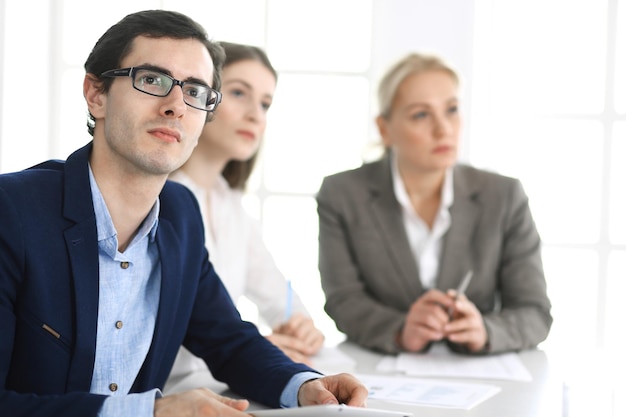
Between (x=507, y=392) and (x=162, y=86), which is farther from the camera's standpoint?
(x=507, y=392)

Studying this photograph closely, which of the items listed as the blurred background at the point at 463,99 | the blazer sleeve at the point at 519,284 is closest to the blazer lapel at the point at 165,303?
the blazer sleeve at the point at 519,284

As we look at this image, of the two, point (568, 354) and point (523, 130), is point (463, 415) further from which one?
point (523, 130)

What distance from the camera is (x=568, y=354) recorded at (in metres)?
2.37

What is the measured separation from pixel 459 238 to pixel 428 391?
2.81 ft

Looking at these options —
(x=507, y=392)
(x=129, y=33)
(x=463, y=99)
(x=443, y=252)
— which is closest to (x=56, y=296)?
(x=129, y=33)

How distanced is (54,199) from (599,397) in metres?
1.29

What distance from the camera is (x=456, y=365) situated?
82.1 inches

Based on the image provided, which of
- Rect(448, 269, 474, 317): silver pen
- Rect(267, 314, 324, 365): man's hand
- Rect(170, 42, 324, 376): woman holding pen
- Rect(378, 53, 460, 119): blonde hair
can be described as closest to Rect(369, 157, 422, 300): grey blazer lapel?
Rect(448, 269, 474, 317): silver pen

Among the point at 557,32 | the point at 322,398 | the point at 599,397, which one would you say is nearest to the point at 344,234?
the point at 599,397

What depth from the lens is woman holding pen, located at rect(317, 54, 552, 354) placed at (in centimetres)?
250

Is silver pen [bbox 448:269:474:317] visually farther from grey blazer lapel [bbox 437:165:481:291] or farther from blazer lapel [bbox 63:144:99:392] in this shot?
blazer lapel [bbox 63:144:99:392]

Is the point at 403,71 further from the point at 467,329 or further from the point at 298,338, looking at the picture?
the point at 298,338

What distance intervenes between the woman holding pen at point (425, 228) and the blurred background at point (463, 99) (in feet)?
2.14

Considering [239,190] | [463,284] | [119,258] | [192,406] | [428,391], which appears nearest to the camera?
[192,406]
